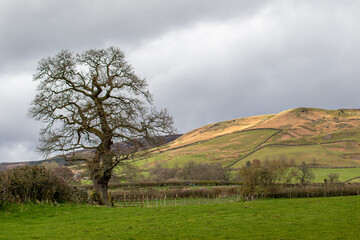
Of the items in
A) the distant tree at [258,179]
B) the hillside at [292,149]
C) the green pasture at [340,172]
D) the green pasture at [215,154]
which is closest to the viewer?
the distant tree at [258,179]

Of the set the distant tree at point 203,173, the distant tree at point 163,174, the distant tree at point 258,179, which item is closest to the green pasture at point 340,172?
the distant tree at point 203,173

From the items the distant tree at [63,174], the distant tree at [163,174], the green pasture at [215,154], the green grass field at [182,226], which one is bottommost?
the green grass field at [182,226]

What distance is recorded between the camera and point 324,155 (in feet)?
452

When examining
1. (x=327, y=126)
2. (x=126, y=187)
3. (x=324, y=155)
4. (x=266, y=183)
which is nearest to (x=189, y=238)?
(x=266, y=183)

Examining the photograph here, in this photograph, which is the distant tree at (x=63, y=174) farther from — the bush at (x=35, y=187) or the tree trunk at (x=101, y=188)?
the tree trunk at (x=101, y=188)

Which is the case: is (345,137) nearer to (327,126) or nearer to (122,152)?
(327,126)

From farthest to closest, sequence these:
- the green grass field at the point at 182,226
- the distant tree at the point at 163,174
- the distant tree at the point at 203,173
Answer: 1. the distant tree at the point at 163,174
2. the distant tree at the point at 203,173
3. the green grass field at the point at 182,226

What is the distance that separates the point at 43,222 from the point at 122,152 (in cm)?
1372

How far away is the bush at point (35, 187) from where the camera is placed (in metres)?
24.5

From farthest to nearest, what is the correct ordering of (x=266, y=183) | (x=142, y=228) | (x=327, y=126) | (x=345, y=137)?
1. (x=327, y=126)
2. (x=345, y=137)
3. (x=266, y=183)
4. (x=142, y=228)

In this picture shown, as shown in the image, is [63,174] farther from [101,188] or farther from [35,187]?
[35,187]

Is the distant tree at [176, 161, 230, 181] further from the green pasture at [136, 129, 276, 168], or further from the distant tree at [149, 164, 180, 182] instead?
the green pasture at [136, 129, 276, 168]

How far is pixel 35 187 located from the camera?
90.1 ft

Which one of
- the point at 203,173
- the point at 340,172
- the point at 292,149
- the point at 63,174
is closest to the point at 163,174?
the point at 203,173
